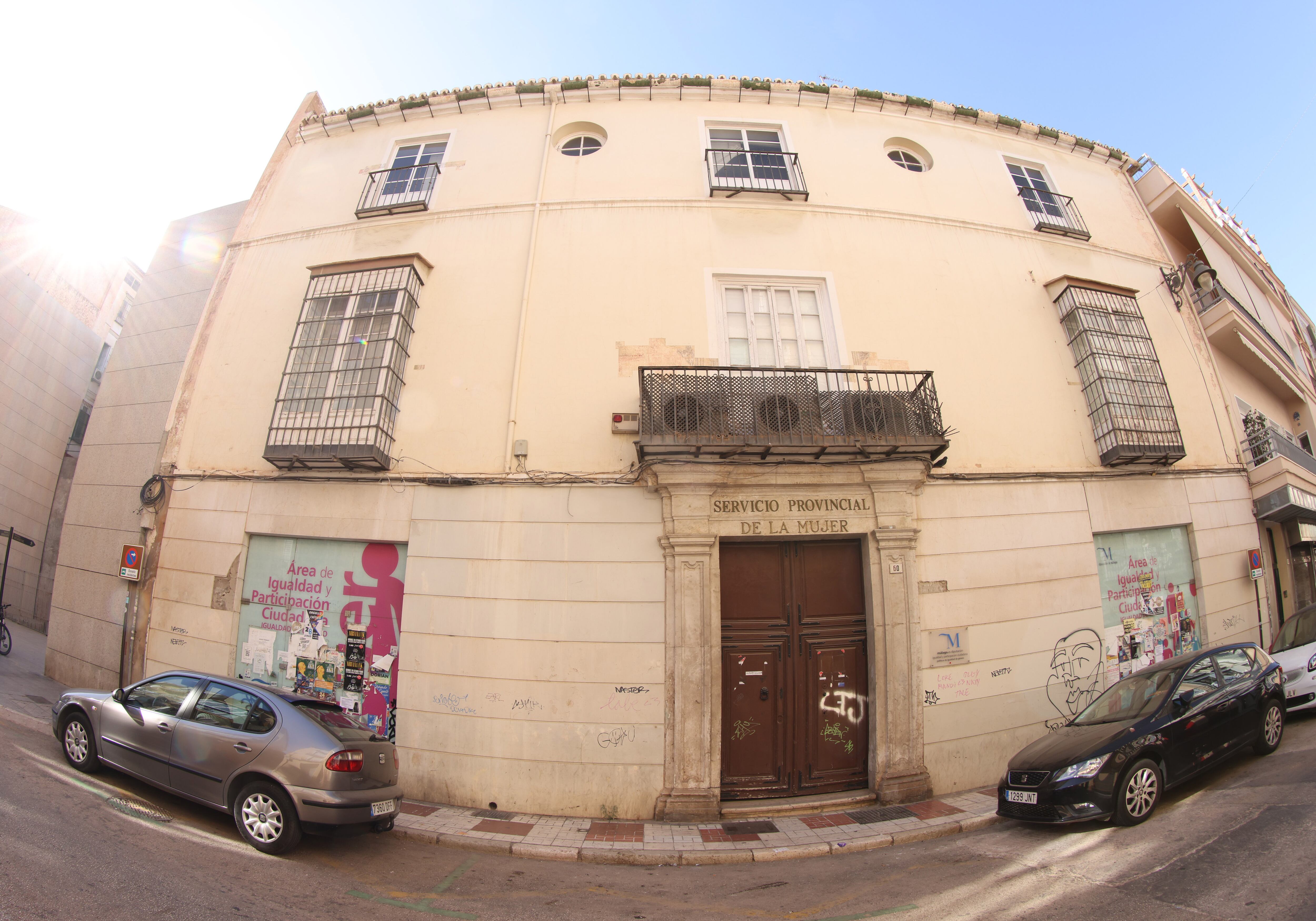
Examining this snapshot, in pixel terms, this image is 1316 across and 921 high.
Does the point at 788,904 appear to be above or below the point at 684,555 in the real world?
below

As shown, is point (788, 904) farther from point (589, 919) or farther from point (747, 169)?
point (747, 169)

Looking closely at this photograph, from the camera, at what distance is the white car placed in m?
7.11

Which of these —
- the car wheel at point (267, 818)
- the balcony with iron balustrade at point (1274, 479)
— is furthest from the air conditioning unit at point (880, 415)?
the balcony with iron balustrade at point (1274, 479)

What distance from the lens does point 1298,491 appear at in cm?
933

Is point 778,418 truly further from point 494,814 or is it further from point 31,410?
point 31,410

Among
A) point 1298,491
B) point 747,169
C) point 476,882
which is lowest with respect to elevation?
point 476,882

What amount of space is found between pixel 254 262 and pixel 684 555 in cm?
929

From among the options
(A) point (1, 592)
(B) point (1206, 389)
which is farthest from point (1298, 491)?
(A) point (1, 592)

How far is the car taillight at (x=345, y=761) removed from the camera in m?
4.70

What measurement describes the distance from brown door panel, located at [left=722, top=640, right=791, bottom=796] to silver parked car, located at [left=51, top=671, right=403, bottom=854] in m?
3.92

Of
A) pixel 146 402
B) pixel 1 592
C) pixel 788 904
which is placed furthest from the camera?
pixel 1 592

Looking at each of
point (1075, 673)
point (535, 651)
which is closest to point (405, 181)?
point (535, 651)

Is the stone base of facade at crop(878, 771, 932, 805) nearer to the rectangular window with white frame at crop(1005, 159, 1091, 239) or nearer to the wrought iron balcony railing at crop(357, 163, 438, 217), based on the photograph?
the rectangular window with white frame at crop(1005, 159, 1091, 239)

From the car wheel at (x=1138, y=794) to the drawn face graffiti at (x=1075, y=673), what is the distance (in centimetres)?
247
